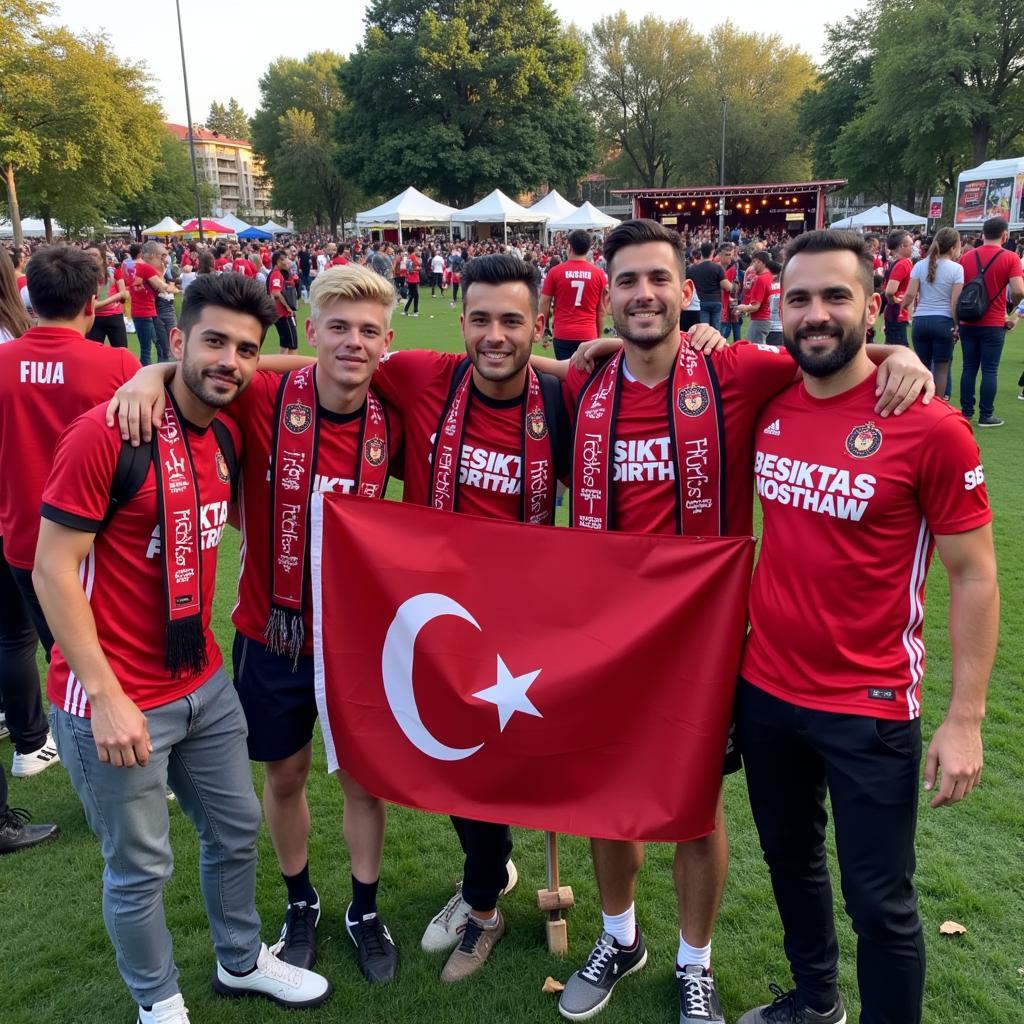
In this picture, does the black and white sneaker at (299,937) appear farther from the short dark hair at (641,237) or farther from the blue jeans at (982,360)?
the blue jeans at (982,360)

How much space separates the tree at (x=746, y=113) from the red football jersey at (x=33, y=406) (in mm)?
72513

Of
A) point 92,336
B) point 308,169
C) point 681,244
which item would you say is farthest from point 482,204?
point 308,169

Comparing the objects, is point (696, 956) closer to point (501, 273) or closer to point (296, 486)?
point (296, 486)

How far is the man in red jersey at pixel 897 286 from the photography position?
1299cm

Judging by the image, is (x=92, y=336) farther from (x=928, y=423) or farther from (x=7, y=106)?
(x=7, y=106)

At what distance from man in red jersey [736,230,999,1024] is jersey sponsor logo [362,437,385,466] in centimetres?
140

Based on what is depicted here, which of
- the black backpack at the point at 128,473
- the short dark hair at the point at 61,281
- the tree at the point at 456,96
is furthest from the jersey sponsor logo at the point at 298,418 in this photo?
the tree at the point at 456,96

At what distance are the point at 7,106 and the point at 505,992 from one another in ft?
145

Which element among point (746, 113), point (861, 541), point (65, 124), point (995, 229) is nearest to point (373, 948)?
point (861, 541)

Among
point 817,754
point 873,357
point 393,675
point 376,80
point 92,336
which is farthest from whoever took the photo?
point 376,80

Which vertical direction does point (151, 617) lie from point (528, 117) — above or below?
below

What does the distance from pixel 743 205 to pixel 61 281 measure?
51.9m

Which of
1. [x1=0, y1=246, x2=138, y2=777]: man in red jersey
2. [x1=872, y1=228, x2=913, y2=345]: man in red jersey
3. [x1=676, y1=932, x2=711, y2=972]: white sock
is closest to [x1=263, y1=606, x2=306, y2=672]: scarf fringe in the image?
[x1=0, y1=246, x2=138, y2=777]: man in red jersey

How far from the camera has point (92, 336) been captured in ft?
49.6
